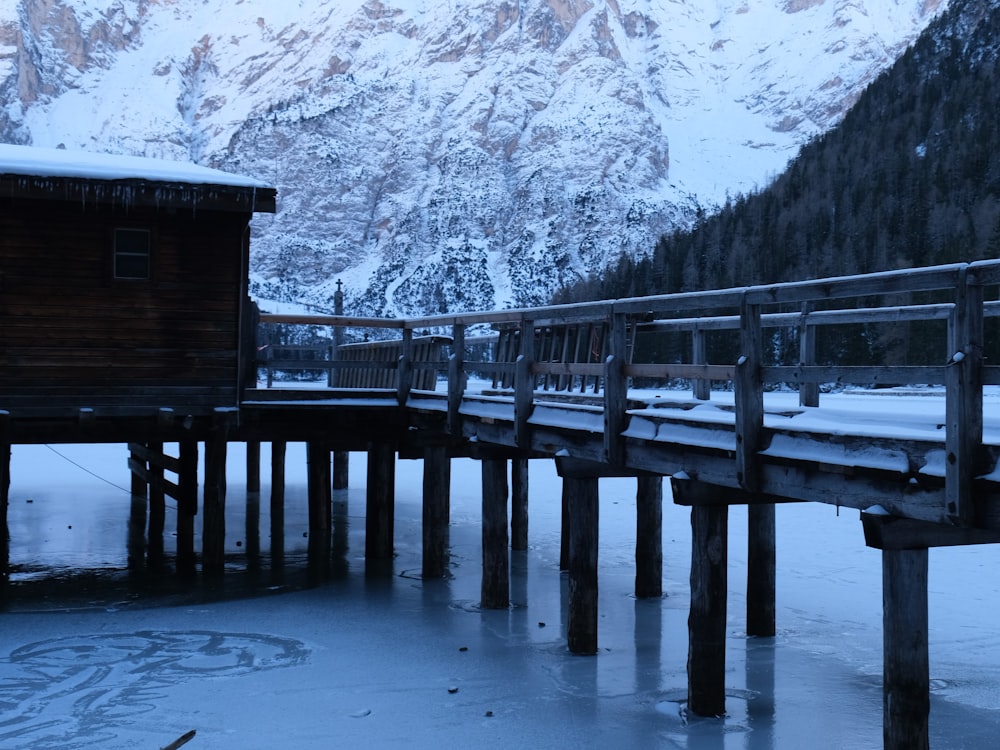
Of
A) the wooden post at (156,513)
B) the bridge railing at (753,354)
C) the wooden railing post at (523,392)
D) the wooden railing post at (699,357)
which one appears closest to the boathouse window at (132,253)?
the bridge railing at (753,354)

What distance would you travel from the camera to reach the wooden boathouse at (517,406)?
6.84 metres

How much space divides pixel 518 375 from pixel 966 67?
125867 millimetres

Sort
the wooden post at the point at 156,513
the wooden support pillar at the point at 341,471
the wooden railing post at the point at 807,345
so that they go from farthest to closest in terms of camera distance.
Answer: the wooden support pillar at the point at 341,471, the wooden post at the point at 156,513, the wooden railing post at the point at 807,345

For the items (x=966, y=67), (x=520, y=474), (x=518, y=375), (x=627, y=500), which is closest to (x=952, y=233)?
(x=966, y=67)

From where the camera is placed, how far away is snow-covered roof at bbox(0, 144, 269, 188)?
14.1 meters

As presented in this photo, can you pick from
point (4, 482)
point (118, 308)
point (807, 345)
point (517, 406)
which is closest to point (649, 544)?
point (517, 406)

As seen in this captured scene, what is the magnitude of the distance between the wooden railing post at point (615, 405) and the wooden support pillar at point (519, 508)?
8813 millimetres

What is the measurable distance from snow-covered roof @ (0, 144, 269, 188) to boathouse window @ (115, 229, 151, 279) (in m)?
0.81

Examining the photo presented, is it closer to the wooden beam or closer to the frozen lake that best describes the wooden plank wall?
the frozen lake

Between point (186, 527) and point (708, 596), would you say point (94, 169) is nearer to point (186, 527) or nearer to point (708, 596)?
point (186, 527)

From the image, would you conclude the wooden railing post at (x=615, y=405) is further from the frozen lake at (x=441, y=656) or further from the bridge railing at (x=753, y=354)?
the frozen lake at (x=441, y=656)

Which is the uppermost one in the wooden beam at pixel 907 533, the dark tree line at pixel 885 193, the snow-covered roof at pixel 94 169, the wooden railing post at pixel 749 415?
the dark tree line at pixel 885 193

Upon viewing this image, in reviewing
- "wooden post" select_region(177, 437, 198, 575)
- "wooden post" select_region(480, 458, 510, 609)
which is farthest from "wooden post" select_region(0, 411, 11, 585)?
"wooden post" select_region(480, 458, 510, 609)

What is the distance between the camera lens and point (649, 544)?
14.5 meters
